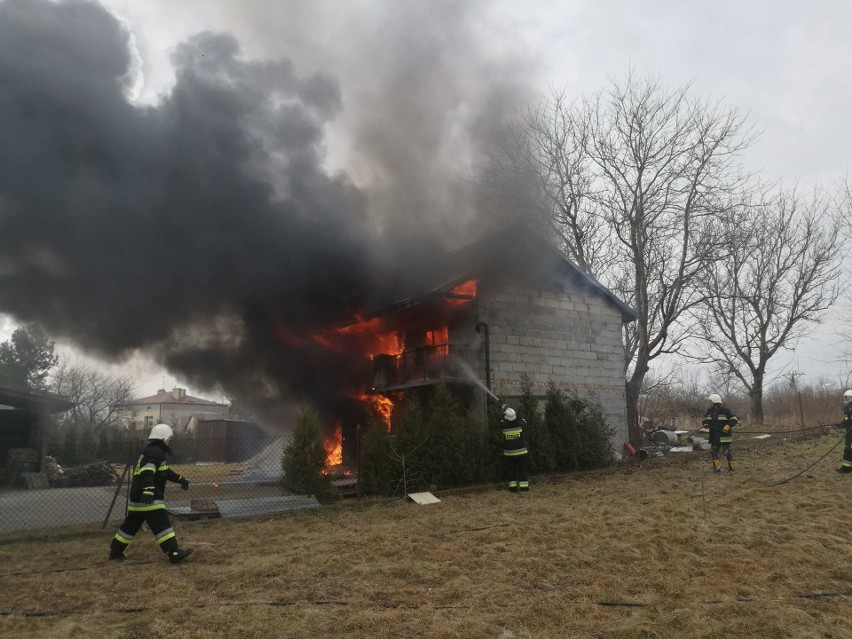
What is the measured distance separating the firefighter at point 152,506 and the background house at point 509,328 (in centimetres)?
Answer: 862

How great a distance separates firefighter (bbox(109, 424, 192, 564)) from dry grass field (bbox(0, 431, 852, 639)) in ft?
0.64

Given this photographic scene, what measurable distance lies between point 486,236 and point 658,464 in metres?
7.78

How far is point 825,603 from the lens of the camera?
4449 mm

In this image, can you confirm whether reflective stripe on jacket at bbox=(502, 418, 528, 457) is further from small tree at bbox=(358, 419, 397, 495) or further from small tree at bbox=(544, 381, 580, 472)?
small tree at bbox=(544, 381, 580, 472)

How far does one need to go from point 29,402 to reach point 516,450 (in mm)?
15035

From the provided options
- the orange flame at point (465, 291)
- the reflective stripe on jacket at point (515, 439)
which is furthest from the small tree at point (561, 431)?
the orange flame at point (465, 291)

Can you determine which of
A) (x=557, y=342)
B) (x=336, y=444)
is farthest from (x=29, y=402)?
(x=557, y=342)

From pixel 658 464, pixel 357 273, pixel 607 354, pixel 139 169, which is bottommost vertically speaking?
pixel 658 464

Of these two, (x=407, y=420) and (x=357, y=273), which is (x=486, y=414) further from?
(x=357, y=273)

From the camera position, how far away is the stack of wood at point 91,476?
1797cm

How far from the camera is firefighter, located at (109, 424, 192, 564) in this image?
21.9ft

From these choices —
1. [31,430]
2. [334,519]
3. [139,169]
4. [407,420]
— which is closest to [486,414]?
[407,420]

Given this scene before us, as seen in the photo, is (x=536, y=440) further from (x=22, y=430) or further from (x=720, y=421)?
(x=22, y=430)

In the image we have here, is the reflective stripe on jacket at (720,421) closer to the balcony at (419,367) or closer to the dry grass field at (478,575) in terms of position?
the dry grass field at (478,575)
